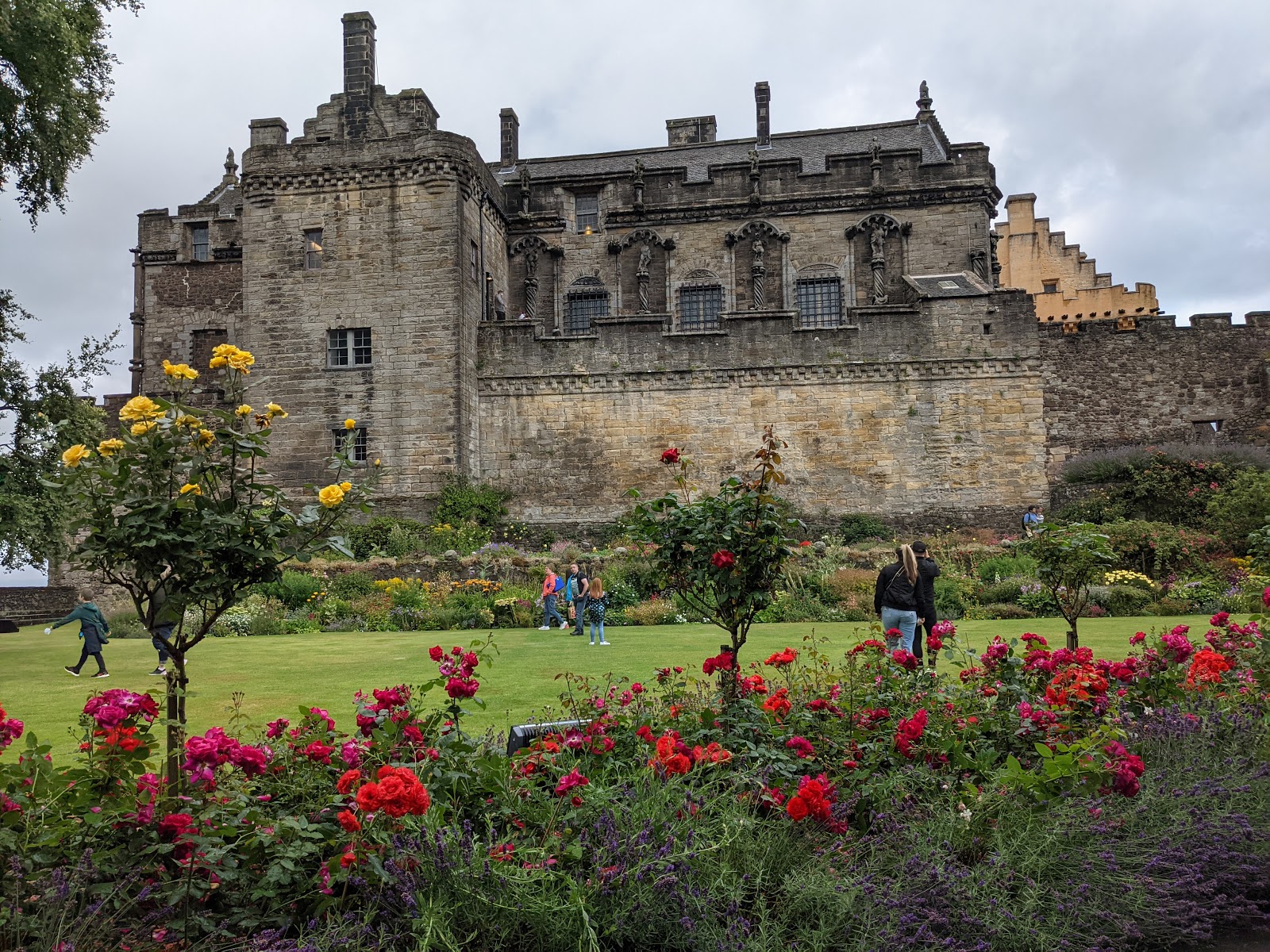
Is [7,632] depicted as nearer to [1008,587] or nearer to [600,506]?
[600,506]

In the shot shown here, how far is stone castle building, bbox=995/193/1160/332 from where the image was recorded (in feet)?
140

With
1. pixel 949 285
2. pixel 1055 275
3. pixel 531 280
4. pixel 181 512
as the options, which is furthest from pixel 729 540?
pixel 1055 275

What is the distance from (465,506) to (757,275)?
13.3 m

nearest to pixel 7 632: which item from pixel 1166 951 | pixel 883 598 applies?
pixel 883 598

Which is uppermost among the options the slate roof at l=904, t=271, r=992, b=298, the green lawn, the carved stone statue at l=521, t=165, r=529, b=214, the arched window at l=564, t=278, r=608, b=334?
the carved stone statue at l=521, t=165, r=529, b=214

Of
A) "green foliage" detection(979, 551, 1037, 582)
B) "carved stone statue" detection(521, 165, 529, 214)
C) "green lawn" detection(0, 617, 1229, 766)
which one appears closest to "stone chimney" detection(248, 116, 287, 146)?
"carved stone statue" detection(521, 165, 529, 214)

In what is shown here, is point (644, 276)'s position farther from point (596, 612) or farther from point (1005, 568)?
point (596, 612)

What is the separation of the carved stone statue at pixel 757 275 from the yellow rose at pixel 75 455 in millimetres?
29029

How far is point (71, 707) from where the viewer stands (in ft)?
31.0

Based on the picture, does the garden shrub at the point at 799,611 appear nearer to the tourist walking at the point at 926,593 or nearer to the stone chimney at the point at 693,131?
the tourist walking at the point at 926,593

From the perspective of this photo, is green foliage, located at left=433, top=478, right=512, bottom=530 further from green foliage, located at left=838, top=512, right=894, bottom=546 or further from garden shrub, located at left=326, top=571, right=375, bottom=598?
green foliage, located at left=838, top=512, right=894, bottom=546

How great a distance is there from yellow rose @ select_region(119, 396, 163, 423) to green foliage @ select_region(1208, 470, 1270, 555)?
20.6m

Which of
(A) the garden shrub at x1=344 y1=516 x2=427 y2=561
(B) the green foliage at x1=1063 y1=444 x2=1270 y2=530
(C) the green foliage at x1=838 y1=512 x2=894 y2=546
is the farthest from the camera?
(C) the green foliage at x1=838 y1=512 x2=894 y2=546

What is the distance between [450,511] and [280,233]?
9.76 metres
